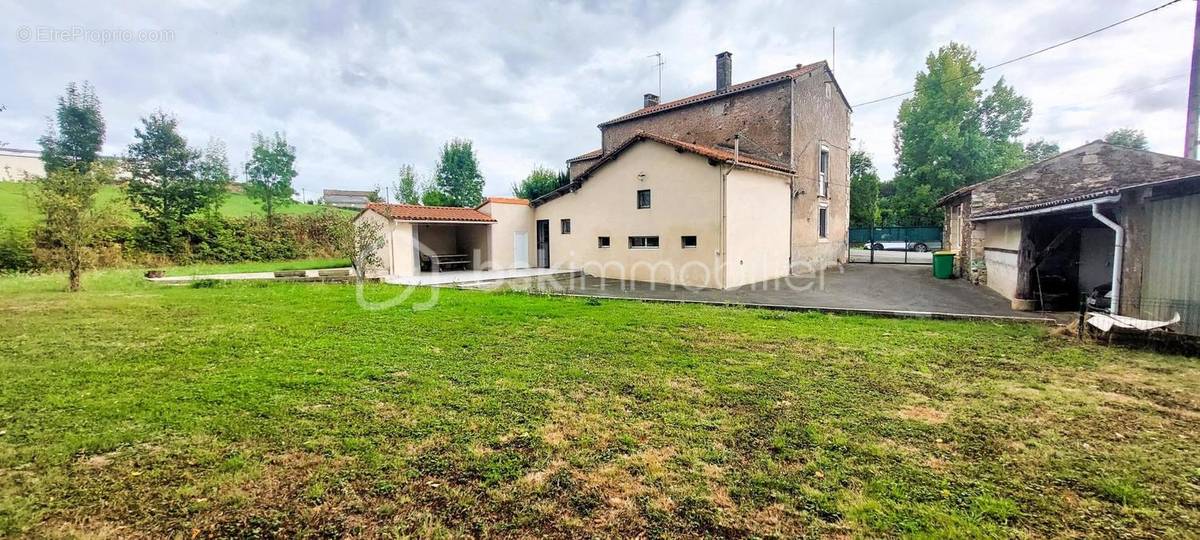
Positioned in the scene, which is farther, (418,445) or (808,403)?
(808,403)

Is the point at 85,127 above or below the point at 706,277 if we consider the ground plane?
above

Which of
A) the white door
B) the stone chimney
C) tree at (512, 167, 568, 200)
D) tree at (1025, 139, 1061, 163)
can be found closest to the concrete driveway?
the white door

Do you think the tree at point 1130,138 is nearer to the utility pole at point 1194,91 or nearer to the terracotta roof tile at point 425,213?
the utility pole at point 1194,91

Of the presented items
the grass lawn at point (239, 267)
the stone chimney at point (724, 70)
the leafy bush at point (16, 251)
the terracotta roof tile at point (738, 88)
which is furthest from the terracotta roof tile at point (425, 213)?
the leafy bush at point (16, 251)

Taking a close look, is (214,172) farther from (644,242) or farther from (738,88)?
(738,88)

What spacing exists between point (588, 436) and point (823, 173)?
20440 mm

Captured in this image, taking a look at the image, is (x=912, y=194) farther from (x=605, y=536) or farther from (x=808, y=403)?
(x=605, y=536)

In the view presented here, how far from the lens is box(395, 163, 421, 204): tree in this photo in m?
38.9

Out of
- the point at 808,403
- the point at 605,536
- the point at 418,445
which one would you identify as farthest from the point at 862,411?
the point at 418,445

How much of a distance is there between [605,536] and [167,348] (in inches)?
277

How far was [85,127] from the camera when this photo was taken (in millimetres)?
22234

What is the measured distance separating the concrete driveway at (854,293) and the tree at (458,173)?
2614 cm

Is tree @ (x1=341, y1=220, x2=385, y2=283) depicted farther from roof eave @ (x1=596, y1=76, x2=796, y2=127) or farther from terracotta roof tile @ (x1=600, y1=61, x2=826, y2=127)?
terracotta roof tile @ (x1=600, y1=61, x2=826, y2=127)

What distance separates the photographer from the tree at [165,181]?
2180 centimetres
